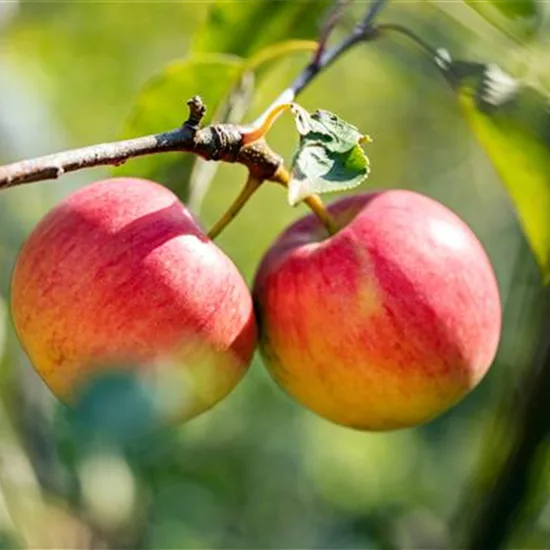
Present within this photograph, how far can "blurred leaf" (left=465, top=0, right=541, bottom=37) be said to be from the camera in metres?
1.58

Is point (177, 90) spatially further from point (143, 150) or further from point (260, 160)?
point (143, 150)

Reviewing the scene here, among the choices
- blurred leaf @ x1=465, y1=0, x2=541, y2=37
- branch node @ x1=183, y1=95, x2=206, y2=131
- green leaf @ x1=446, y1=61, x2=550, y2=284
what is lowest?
green leaf @ x1=446, y1=61, x2=550, y2=284

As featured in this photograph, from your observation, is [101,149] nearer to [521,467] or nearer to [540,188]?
[540,188]

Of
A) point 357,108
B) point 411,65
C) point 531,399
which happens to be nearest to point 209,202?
point 357,108

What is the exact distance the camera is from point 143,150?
1.14 metres

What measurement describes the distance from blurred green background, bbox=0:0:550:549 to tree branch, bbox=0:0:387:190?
0.33m

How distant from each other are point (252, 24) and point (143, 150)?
0.69 m

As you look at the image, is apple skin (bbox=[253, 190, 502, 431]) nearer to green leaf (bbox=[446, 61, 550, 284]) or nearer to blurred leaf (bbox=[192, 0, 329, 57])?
green leaf (bbox=[446, 61, 550, 284])

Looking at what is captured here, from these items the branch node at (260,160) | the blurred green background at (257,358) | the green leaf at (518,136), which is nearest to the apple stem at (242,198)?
the branch node at (260,160)

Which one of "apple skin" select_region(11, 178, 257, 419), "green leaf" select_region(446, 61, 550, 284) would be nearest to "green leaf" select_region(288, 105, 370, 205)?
"apple skin" select_region(11, 178, 257, 419)

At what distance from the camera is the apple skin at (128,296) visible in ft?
4.18

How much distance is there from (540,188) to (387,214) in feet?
0.77

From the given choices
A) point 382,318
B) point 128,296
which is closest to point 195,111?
point 128,296

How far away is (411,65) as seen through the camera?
8.00 feet
